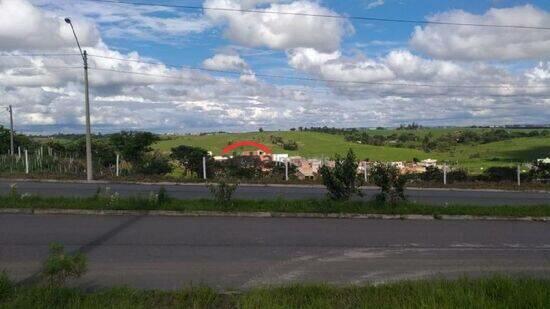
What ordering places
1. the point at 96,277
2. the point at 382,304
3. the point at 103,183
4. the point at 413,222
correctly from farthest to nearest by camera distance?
the point at 103,183 → the point at 413,222 → the point at 96,277 → the point at 382,304

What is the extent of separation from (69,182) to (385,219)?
667 inches

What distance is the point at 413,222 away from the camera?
14.0 metres

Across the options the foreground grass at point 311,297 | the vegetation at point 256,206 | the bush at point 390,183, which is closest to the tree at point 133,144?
the vegetation at point 256,206

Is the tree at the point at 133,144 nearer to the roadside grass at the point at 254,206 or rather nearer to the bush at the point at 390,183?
the roadside grass at the point at 254,206

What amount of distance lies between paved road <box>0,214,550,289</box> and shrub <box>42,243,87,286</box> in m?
0.97

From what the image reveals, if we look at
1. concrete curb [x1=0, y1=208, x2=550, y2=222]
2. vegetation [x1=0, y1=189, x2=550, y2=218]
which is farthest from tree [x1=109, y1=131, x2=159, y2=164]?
concrete curb [x1=0, y1=208, x2=550, y2=222]

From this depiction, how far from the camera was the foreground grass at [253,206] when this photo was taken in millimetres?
14547

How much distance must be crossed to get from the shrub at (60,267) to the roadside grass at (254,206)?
843 centimetres

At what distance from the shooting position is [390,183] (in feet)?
51.8

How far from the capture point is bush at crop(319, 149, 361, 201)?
15758 mm

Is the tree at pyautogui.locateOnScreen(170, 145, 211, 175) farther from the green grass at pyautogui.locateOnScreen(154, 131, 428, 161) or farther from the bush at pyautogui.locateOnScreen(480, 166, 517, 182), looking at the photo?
the bush at pyautogui.locateOnScreen(480, 166, 517, 182)

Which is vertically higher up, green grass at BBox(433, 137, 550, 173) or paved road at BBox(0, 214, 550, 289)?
green grass at BBox(433, 137, 550, 173)

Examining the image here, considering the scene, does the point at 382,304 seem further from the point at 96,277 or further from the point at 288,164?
the point at 288,164

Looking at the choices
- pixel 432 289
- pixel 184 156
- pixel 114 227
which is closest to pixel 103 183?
pixel 184 156
